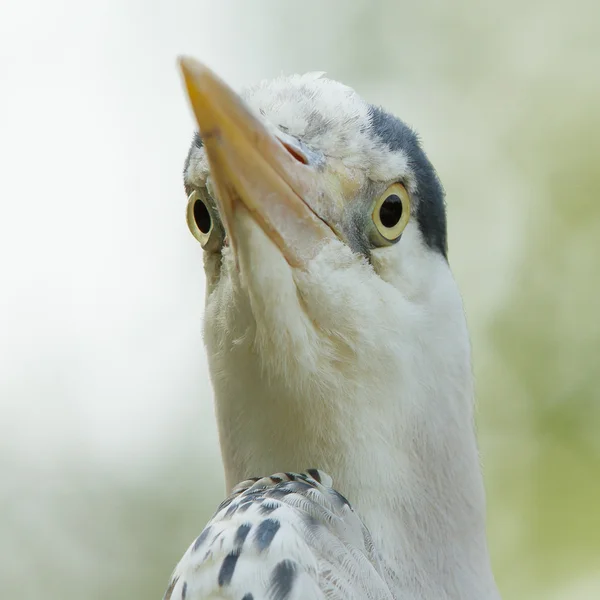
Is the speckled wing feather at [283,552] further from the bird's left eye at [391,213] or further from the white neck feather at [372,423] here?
the bird's left eye at [391,213]

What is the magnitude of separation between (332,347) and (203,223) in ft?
1.08

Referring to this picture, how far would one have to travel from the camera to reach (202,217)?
168 centimetres

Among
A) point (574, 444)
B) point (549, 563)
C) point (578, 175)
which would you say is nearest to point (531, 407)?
point (574, 444)

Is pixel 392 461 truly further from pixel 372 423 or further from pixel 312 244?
pixel 312 244

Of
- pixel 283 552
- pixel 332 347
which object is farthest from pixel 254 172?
pixel 283 552

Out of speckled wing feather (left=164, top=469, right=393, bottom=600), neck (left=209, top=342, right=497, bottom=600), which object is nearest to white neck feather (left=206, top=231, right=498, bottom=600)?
neck (left=209, top=342, right=497, bottom=600)

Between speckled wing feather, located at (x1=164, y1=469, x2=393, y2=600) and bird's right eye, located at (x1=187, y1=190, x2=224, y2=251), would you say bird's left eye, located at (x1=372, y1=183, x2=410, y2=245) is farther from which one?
speckled wing feather, located at (x1=164, y1=469, x2=393, y2=600)

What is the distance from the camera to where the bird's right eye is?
1.65 m

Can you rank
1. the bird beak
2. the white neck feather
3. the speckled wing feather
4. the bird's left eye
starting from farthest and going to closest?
the bird's left eye < the white neck feather < the bird beak < the speckled wing feather

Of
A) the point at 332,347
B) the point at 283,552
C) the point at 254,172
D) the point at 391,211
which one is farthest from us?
the point at 391,211

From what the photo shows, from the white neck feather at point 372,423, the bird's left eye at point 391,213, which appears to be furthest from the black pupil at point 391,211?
the white neck feather at point 372,423

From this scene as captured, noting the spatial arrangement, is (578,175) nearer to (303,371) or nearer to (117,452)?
(117,452)

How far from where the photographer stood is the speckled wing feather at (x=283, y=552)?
127cm

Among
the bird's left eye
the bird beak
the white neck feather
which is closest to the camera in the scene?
the bird beak
